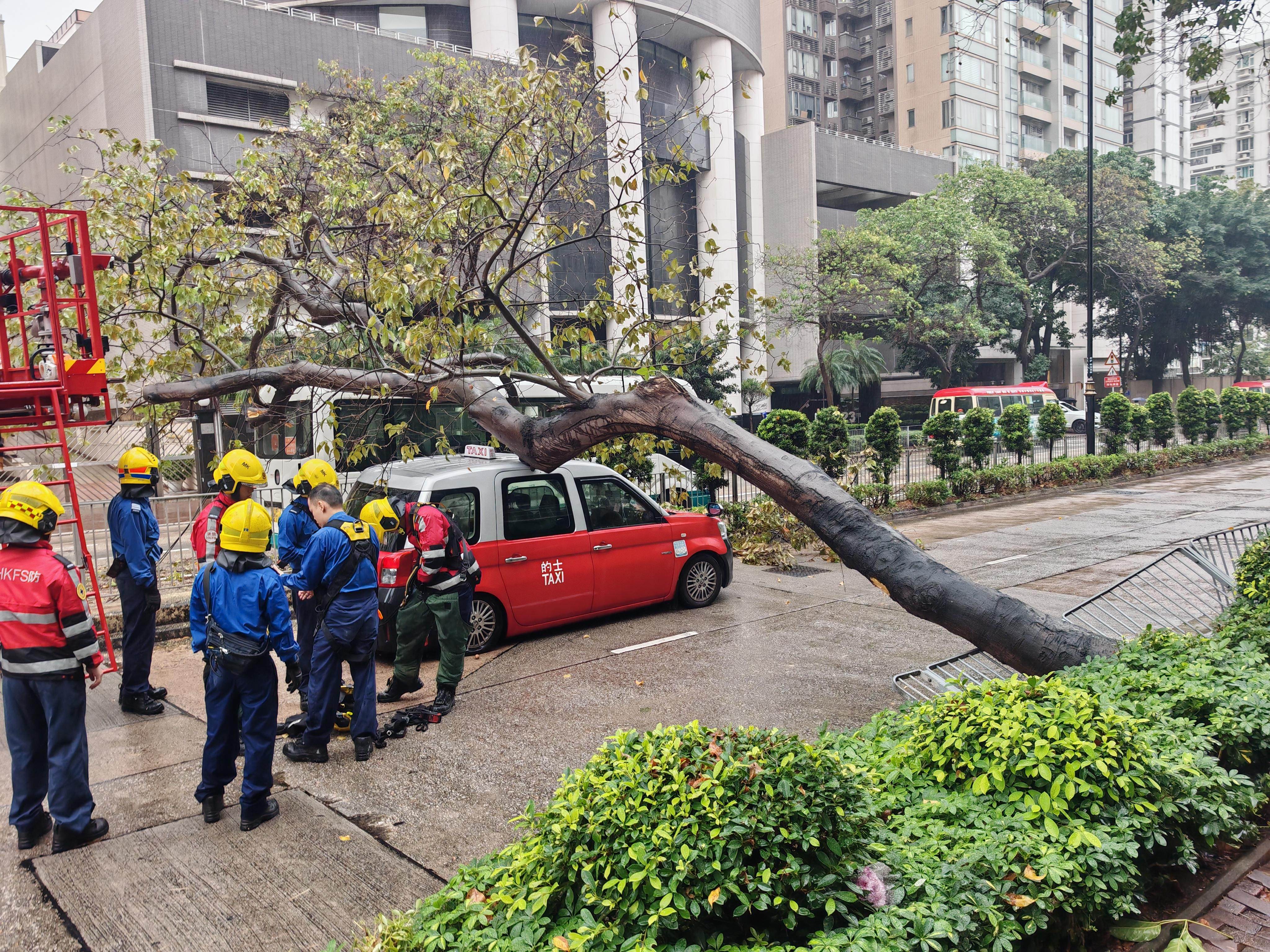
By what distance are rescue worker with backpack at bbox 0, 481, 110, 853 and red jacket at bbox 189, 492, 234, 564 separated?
0.79 metres

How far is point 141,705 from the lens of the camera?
22.1 feet

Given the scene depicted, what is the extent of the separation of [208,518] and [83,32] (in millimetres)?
31158

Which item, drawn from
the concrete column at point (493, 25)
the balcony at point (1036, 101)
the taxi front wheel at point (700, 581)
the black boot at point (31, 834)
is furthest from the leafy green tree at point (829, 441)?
the balcony at point (1036, 101)

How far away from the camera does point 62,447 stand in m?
6.62

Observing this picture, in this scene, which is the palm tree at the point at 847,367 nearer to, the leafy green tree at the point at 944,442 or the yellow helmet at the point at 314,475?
the leafy green tree at the point at 944,442

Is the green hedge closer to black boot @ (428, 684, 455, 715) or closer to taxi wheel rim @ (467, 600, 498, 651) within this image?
black boot @ (428, 684, 455, 715)

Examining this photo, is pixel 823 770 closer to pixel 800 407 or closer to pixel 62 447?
pixel 62 447

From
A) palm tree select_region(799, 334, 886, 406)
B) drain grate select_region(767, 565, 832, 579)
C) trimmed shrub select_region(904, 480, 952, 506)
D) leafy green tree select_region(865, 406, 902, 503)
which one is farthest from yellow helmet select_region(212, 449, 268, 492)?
palm tree select_region(799, 334, 886, 406)

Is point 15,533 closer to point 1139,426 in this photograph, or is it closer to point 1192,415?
point 1139,426

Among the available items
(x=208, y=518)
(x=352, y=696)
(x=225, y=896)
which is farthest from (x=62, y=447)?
(x=225, y=896)

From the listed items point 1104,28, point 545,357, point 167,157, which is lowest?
point 545,357

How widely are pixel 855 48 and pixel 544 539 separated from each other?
65.0 m

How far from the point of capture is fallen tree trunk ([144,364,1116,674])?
5672mm

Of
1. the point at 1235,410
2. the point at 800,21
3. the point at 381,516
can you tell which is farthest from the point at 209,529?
the point at 800,21
